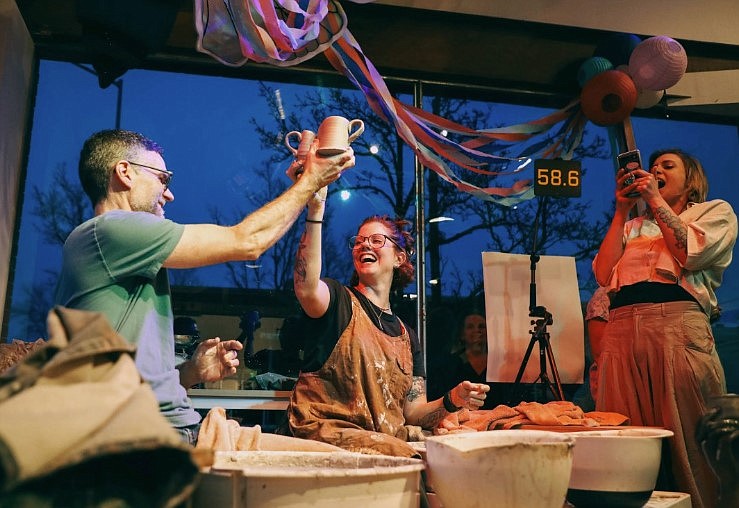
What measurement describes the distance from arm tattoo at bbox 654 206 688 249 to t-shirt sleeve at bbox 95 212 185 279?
2.02 m

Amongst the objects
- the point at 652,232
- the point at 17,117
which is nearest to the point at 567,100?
the point at 652,232

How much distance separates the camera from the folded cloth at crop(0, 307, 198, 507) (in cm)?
69

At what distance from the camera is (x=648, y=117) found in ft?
14.5

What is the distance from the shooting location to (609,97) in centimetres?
359

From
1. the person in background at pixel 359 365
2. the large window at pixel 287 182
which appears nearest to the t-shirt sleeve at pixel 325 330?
the person in background at pixel 359 365

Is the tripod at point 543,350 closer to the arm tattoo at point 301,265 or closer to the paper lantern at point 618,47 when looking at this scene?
the paper lantern at point 618,47

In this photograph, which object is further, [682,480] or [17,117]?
[17,117]

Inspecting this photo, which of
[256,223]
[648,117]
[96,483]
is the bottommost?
[96,483]

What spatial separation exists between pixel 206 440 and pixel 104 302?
0.40 meters

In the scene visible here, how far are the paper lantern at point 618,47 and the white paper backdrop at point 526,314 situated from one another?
3.72ft

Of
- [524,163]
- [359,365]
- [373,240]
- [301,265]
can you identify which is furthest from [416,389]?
[524,163]

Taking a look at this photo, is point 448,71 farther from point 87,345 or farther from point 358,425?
point 87,345

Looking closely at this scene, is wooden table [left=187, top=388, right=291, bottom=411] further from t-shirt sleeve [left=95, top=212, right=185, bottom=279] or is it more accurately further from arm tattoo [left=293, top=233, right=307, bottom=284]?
t-shirt sleeve [left=95, top=212, right=185, bottom=279]

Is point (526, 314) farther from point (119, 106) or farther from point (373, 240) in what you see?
point (119, 106)
